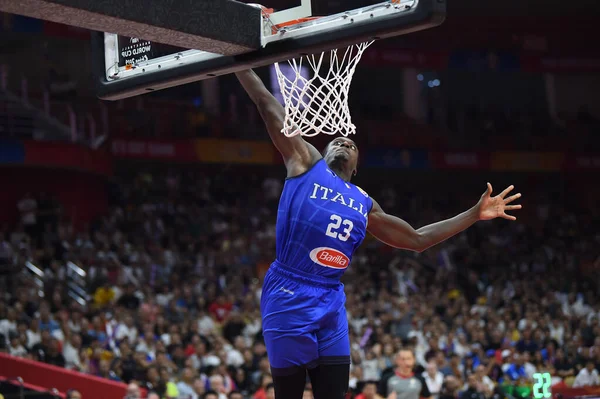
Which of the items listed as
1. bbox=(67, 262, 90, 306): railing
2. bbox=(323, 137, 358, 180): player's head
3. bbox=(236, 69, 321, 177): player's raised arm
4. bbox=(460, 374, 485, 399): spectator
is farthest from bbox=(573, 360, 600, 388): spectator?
bbox=(236, 69, 321, 177): player's raised arm

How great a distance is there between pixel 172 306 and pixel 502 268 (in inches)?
376

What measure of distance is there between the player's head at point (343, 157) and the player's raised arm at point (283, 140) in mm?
225

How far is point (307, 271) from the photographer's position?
4.01 m

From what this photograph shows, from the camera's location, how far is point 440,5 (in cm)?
348

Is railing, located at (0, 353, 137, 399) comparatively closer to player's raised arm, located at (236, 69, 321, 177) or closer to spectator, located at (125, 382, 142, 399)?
spectator, located at (125, 382, 142, 399)

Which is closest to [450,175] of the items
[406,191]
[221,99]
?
[406,191]

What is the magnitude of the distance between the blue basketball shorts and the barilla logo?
3.0 inches

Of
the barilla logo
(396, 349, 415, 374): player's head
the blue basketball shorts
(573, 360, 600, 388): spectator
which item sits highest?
the barilla logo

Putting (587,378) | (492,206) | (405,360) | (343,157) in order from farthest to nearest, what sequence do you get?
(587,378) → (405,360) → (492,206) → (343,157)

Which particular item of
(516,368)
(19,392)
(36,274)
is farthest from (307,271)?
(36,274)

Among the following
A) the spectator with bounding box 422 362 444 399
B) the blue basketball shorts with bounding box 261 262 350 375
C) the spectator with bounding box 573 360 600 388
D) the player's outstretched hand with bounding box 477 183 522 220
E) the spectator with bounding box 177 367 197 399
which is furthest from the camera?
the spectator with bounding box 573 360 600 388

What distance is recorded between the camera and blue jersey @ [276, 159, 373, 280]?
13.1 feet

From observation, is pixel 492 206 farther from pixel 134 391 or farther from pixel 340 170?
pixel 134 391

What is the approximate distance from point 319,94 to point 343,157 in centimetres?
57
